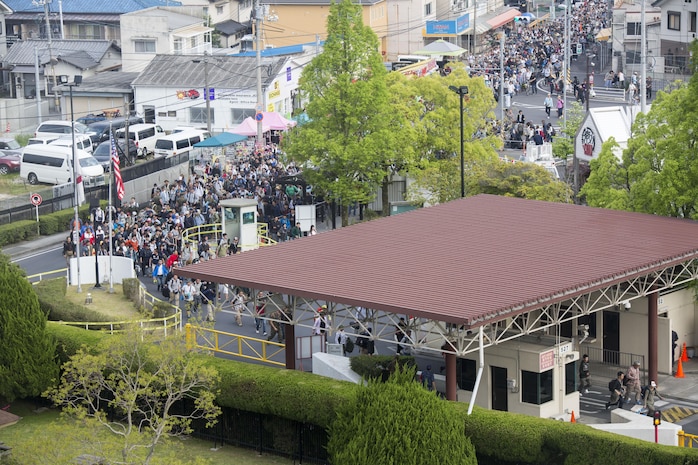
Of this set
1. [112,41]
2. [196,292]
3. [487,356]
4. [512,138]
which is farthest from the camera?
[112,41]

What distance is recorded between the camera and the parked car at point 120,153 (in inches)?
2928

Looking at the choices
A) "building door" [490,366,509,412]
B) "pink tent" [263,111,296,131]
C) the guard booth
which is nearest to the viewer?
"building door" [490,366,509,412]

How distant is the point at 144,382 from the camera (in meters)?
33.6

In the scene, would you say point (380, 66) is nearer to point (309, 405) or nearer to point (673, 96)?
point (673, 96)

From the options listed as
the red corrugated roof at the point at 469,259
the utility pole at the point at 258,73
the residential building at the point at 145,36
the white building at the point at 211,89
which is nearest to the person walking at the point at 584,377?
the red corrugated roof at the point at 469,259

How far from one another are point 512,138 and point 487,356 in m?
41.6

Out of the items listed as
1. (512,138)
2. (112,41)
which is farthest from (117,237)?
(112,41)

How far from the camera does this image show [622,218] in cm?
4459

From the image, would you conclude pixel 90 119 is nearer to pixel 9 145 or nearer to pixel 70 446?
pixel 9 145

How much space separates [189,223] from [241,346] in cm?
1590

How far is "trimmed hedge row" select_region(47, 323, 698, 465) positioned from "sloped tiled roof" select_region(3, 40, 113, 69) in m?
63.8

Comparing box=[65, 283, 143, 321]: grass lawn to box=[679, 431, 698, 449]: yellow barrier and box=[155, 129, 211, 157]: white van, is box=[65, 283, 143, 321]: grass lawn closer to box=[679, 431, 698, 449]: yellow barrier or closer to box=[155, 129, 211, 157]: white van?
box=[679, 431, 698, 449]: yellow barrier

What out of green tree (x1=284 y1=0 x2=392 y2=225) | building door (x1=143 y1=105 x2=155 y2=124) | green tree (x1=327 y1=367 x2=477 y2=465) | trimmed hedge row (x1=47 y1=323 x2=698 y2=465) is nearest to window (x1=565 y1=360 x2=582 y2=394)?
trimmed hedge row (x1=47 y1=323 x2=698 y2=465)

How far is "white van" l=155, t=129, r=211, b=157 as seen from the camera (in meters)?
77.9
